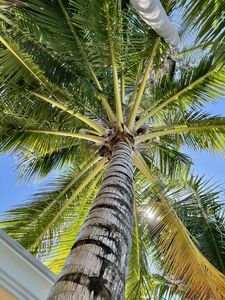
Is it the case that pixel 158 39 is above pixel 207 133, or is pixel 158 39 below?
above

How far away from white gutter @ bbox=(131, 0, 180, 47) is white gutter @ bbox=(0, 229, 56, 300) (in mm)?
1889

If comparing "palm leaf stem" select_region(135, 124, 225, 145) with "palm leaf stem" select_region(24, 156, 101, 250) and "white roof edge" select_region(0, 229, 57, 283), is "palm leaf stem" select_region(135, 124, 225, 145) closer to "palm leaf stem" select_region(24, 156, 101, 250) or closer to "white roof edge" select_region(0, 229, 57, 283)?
"palm leaf stem" select_region(24, 156, 101, 250)

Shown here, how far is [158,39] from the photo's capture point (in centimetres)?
532

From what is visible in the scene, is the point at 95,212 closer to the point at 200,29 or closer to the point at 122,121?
the point at 200,29

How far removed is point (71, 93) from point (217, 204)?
311cm

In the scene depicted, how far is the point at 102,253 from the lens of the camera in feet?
7.30

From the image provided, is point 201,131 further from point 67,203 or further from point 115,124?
point 67,203

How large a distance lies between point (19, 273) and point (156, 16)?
2.18 m

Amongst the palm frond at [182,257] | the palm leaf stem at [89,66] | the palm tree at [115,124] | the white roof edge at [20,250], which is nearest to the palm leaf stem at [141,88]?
the palm tree at [115,124]

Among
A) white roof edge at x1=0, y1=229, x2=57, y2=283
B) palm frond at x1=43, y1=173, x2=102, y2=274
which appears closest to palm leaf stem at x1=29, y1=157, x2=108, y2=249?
palm frond at x1=43, y1=173, x2=102, y2=274

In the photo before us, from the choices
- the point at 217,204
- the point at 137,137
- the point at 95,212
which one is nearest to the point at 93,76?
the point at 137,137

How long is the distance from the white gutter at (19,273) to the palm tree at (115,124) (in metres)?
1.90

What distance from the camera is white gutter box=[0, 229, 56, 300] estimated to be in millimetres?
2449

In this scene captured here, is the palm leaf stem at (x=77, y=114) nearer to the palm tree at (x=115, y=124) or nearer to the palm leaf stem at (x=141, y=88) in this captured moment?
the palm tree at (x=115, y=124)
